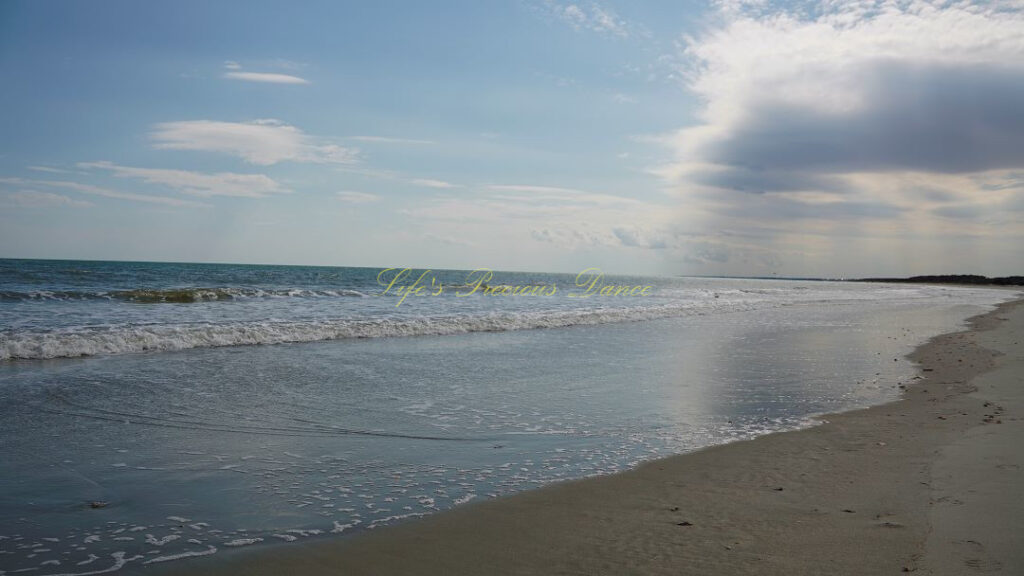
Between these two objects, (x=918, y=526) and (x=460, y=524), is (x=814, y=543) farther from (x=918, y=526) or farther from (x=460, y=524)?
(x=460, y=524)

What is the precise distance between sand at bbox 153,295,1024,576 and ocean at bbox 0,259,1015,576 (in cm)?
34

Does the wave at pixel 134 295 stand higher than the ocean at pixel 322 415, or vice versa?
the wave at pixel 134 295

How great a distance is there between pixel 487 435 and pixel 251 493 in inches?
97.7

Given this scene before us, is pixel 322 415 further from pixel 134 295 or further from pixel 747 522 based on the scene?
pixel 134 295

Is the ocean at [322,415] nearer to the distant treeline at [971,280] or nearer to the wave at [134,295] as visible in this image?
the wave at [134,295]

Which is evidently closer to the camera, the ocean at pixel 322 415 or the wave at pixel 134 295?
the ocean at pixel 322 415

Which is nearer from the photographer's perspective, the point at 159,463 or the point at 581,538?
the point at 581,538

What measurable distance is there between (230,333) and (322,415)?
842 centimetres

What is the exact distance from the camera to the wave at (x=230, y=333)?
1162 cm

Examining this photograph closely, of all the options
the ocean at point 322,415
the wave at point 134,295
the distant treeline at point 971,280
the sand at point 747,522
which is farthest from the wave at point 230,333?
the distant treeline at point 971,280

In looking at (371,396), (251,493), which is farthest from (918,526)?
(371,396)

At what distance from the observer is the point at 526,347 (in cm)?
1437

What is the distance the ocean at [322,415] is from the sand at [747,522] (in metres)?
0.34

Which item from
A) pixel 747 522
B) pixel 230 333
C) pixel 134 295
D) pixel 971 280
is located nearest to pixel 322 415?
pixel 747 522
